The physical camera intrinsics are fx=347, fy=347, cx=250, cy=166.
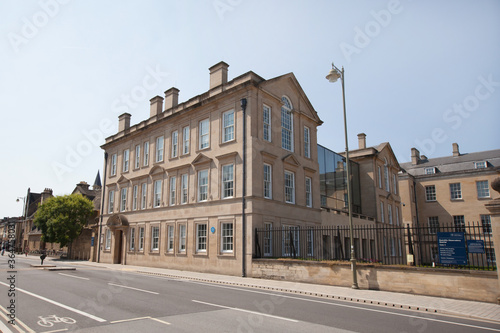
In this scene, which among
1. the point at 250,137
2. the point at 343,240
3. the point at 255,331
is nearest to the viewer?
the point at 255,331

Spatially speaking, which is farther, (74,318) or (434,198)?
(434,198)

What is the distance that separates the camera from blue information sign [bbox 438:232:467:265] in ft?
44.6

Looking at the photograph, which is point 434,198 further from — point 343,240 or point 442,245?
point 442,245

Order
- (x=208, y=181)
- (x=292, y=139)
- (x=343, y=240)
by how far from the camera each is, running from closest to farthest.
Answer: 1. (x=208, y=181)
2. (x=292, y=139)
3. (x=343, y=240)

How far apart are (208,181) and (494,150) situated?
45.8 m

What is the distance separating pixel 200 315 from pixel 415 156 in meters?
55.1

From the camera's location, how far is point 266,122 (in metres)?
24.4

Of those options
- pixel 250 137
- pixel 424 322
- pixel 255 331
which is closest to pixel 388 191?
pixel 250 137

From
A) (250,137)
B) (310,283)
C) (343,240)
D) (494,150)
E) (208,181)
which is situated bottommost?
(310,283)

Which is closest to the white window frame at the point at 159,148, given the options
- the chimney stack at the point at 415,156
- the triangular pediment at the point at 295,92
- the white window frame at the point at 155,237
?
the white window frame at the point at 155,237

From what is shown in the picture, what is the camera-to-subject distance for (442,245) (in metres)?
14.1

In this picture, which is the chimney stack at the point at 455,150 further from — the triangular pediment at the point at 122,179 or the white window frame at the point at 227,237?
the triangular pediment at the point at 122,179

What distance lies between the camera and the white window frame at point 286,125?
25.9 meters

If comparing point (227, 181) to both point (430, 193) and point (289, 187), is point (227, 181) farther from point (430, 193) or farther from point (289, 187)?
point (430, 193)
